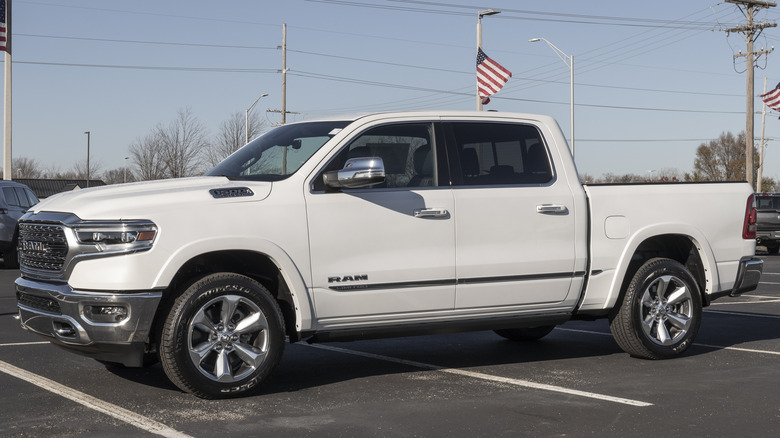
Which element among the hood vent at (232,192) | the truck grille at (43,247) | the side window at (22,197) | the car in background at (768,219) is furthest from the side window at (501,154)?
the car in background at (768,219)

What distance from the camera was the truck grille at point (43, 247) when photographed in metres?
6.26

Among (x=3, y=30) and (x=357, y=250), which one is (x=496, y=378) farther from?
(x=3, y=30)

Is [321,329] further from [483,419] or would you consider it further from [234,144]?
[234,144]

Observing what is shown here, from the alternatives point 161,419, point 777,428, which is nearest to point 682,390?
point 777,428

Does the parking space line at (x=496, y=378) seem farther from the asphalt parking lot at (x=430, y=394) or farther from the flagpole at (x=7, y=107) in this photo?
the flagpole at (x=7, y=107)

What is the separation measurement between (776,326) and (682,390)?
425 cm

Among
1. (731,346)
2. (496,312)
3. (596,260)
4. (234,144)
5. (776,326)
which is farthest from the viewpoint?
(234,144)

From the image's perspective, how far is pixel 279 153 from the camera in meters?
7.23

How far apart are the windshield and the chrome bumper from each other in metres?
3.97

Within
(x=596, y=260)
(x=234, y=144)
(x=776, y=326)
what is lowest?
(x=776, y=326)

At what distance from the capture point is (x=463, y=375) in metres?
7.41

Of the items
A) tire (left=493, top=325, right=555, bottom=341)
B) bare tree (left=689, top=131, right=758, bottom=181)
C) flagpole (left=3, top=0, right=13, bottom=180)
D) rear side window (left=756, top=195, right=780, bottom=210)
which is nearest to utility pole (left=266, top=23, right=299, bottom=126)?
flagpole (left=3, top=0, right=13, bottom=180)

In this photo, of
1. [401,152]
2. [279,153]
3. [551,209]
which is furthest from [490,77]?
[279,153]

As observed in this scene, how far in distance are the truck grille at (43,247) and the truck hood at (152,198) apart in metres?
0.14
